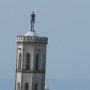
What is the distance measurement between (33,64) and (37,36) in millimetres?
2677

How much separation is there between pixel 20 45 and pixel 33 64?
2.24m

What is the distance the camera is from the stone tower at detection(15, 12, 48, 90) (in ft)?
232

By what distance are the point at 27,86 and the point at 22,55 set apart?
297 cm

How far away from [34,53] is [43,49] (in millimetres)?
1000

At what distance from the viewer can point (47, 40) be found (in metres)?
70.9

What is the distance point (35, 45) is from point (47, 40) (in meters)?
1.23

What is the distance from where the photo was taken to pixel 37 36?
70.9m

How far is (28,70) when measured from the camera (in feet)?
232

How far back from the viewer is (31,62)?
232ft

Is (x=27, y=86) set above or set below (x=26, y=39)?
below

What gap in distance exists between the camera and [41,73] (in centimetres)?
7056

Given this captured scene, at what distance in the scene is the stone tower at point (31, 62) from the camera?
70562 mm

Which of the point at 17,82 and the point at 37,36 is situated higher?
the point at 37,36

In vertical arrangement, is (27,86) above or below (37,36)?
below
